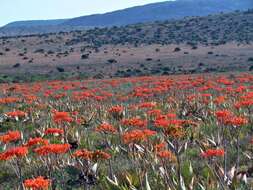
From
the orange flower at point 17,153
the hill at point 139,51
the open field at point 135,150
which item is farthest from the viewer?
the hill at point 139,51

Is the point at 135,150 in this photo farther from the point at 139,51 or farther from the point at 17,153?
the point at 139,51

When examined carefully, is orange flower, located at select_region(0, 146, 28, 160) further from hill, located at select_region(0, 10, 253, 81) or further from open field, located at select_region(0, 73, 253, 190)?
hill, located at select_region(0, 10, 253, 81)

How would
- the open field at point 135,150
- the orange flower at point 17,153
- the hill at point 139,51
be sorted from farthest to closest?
the hill at point 139,51 → the open field at point 135,150 → the orange flower at point 17,153

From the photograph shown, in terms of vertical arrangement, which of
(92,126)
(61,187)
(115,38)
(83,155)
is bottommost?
(115,38)

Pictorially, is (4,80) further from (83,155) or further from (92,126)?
(83,155)

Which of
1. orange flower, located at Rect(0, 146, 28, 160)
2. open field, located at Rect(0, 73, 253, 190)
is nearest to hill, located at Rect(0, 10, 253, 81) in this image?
open field, located at Rect(0, 73, 253, 190)

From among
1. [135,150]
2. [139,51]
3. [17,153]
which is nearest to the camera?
[17,153]

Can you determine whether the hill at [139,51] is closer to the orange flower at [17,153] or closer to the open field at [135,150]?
the open field at [135,150]

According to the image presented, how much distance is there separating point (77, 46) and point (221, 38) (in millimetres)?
21967

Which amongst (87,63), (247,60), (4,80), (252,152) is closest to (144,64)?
(87,63)

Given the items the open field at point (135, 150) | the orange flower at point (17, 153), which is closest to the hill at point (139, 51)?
the open field at point (135, 150)

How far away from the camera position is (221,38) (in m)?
85.4

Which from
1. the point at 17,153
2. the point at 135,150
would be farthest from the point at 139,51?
the point at 17,153

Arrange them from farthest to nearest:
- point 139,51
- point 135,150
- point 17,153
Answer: point 139,51, point 135,150, point 17,153
